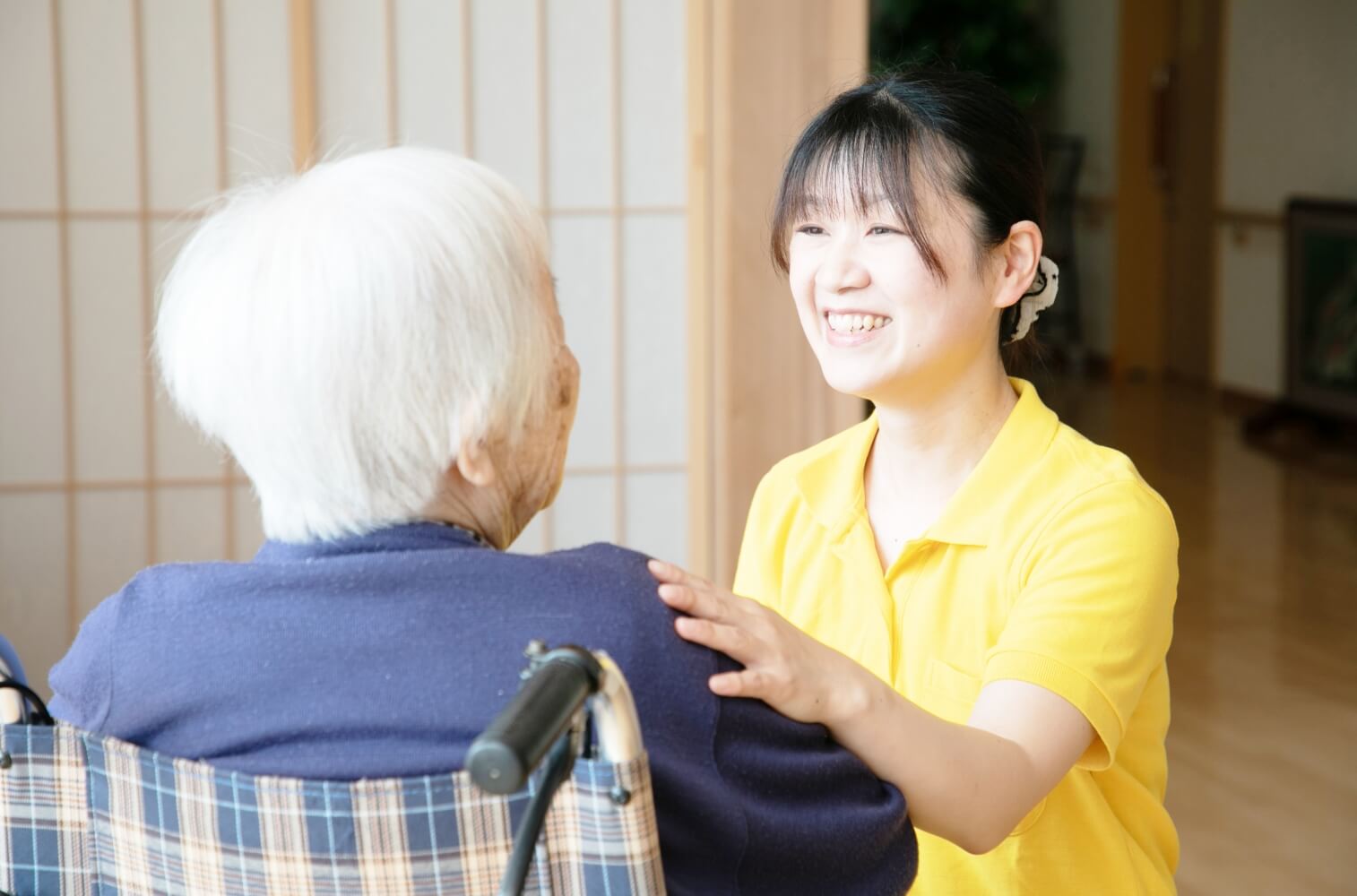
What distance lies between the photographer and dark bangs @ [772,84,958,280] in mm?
1420

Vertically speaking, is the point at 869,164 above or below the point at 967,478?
above

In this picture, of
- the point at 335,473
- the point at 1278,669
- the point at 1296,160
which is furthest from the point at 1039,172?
Answer: the point at 1296,160

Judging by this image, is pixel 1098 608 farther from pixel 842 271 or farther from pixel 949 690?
pixel 842 271

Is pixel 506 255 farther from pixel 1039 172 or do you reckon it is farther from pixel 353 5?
pixel 353 5

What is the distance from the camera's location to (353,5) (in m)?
3.17

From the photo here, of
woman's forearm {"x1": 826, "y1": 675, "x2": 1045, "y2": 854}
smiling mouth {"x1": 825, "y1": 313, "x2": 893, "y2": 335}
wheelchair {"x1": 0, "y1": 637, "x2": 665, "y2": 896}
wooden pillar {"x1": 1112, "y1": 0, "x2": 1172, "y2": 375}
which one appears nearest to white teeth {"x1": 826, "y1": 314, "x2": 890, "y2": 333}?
smiling mouth {"x1": 825, "y1": 313, "x2": 893, "y2": 335}

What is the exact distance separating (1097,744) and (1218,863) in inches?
76.3

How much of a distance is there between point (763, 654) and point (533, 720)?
0.91 feet

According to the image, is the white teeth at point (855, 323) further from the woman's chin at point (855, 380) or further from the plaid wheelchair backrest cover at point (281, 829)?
the plaid wheelchair backrest cover at point (281, 829)

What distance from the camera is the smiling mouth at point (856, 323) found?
145 cm

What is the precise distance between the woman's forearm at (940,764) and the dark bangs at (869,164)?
477 millimetres

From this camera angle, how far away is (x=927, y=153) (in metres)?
1.42

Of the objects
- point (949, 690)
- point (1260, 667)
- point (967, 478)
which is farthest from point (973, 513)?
point (1260, 667)

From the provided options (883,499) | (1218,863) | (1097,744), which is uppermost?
(883,499)
